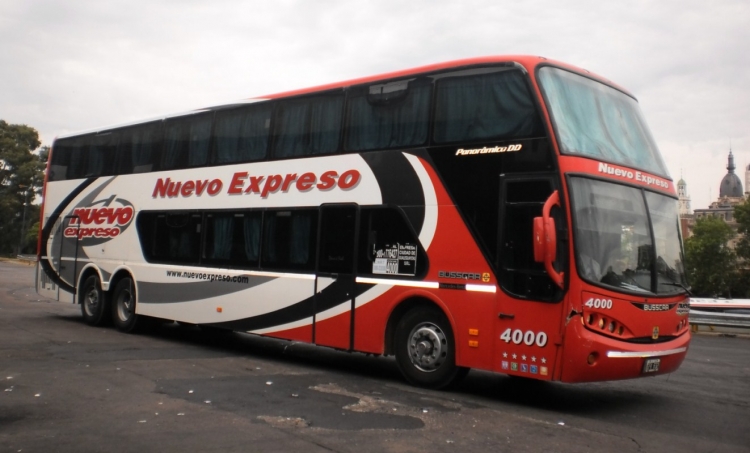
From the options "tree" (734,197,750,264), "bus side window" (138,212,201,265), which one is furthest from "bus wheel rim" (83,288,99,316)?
"tree" (734,197,750,264)

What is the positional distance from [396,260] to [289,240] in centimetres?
235

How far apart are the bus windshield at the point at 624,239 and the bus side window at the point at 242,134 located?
589 cm

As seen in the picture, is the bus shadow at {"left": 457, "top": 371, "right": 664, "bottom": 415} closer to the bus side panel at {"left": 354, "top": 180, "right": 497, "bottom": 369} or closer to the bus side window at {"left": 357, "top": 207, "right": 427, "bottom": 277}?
the bus side panel at {"left": 354, "top": 180, "right": 497, "bottom": 369}

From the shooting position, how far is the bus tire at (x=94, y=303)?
1623 centimetres

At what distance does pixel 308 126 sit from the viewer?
11812mm

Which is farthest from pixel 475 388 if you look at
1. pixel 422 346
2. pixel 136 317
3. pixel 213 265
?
pixel 136 317

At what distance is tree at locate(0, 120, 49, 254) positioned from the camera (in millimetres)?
87125

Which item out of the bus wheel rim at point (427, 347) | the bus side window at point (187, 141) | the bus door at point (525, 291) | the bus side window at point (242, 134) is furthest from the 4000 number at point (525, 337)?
the bus side window at point (187, 141)

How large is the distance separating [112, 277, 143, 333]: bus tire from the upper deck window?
833cm

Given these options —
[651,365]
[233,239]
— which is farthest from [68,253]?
[651,365]

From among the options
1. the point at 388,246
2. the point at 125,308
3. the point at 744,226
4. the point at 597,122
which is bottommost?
the point at 125,308

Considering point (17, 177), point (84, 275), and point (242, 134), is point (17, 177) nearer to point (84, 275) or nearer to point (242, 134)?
point (84, 275)

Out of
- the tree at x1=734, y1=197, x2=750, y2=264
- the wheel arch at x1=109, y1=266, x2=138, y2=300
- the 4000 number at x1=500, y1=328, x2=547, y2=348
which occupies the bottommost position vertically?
the 4000 number at x1=500, y1=328, x2=547, y2=348

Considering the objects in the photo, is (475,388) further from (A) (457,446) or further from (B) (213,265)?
(B) (213,265)
